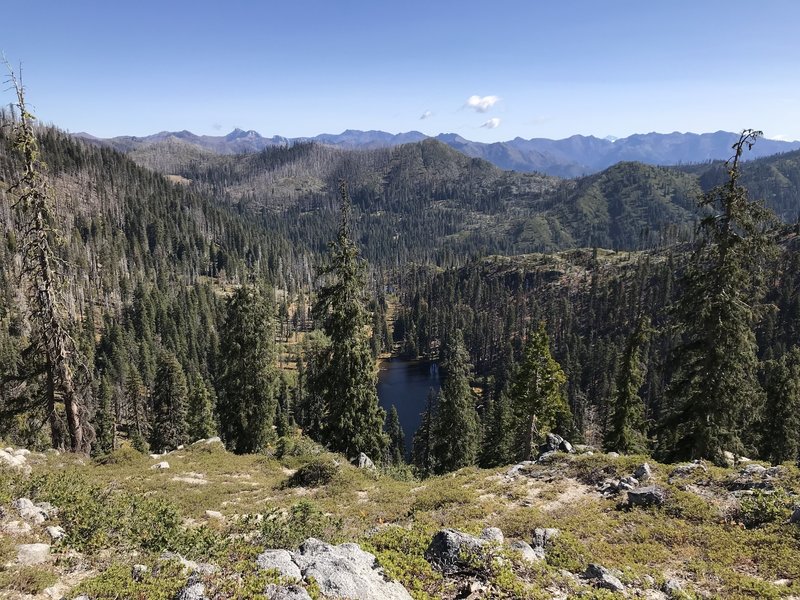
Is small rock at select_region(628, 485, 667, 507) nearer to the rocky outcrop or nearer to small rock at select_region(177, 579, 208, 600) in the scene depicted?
the rocky outcrop

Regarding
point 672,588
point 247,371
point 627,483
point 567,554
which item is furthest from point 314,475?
point 247,371

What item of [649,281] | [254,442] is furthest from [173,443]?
[649,281]

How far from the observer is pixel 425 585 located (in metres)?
9.90

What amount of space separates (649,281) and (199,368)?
162 metres

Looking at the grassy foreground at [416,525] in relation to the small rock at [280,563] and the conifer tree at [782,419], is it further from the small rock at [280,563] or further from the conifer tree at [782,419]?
the conifer tree at [782,419]

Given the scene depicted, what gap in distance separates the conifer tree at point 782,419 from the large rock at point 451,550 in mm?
47462

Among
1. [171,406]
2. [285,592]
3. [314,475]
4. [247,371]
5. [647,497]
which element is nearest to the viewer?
[285,592]

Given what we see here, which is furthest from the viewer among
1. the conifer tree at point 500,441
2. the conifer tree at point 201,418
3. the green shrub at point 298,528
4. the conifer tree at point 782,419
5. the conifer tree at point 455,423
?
the conifer tree at point 201,418

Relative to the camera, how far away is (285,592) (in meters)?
8.47

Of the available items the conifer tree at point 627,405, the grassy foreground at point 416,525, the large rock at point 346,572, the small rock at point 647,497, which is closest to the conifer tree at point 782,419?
the conifer tree at point 627,405

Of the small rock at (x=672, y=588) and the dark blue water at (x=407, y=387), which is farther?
the dark blue water at (x=407, y=387)

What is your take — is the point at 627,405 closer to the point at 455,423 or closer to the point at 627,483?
the point at 455,423

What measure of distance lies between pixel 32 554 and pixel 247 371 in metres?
26.6

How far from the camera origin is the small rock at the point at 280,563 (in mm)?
9289
